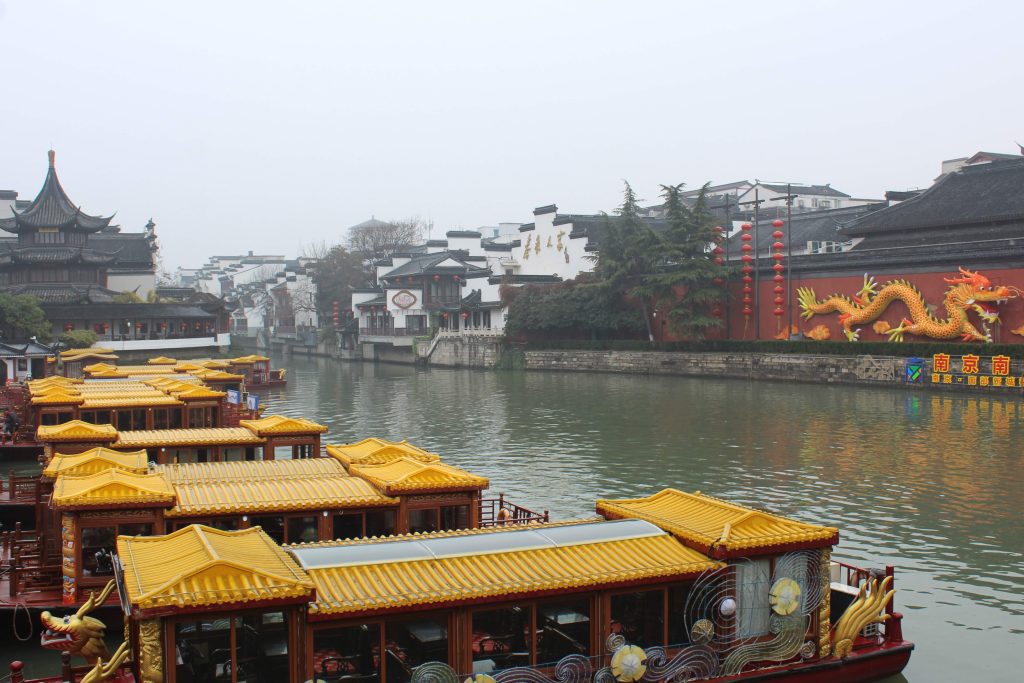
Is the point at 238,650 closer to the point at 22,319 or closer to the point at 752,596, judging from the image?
the point at 752,596

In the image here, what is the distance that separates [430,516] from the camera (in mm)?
11258

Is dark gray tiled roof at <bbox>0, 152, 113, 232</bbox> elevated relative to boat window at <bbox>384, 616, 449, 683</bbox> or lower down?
elevated

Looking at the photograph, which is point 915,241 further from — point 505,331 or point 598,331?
point 505,331

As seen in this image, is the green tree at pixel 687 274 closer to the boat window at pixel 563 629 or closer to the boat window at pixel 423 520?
the boat window at pixel 423 520

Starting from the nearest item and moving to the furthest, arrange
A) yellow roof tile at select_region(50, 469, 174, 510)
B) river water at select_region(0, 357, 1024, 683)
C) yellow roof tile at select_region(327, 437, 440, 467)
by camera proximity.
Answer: yellow roof tile at select_region(50, 469, 174, 510), river water at select_region(0, 357, 1024, 683), yellow roof tile at select_region(327, 437, 440, 467)

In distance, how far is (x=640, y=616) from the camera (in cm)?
843

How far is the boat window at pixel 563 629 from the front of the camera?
320 inches

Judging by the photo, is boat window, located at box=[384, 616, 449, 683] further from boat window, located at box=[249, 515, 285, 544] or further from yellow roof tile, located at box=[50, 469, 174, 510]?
yellow roof tile, located at box=[50, 469, 174, 510]

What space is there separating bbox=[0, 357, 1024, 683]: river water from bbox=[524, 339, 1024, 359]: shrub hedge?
5.54 feet

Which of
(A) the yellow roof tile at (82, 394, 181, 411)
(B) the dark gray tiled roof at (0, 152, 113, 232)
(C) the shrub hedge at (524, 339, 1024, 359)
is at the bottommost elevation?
(A) the yellow roof tile at (82, 394, 181, 411)

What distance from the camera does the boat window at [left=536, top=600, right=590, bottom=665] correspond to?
812cm

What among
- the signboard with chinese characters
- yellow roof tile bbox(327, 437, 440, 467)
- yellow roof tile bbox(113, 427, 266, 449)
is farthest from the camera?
the signboard with chinese characters

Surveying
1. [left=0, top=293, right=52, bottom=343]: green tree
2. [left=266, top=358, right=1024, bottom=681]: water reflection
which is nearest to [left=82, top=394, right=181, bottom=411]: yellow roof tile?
[left=266, top=358, right=1024, bottom=681]: water reflection

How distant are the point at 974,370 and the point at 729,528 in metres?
25.2
